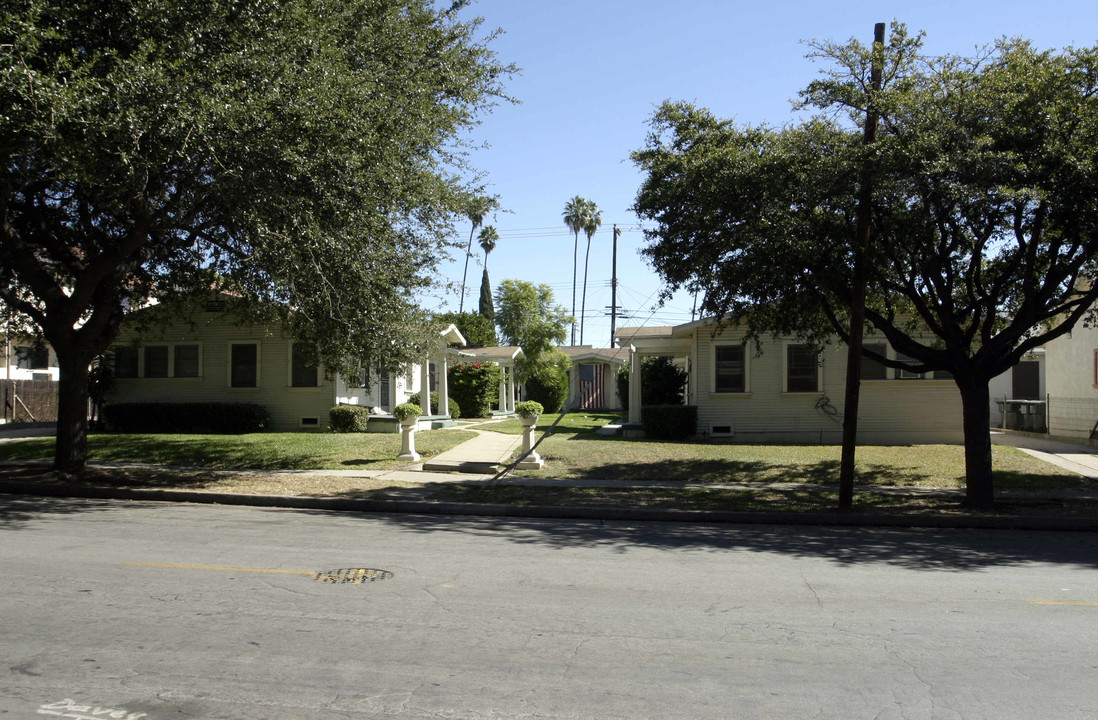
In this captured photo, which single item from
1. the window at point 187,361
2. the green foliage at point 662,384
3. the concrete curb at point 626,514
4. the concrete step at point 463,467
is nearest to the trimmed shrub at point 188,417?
the window at point 187,361

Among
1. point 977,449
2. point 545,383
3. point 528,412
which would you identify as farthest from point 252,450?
point 545,383

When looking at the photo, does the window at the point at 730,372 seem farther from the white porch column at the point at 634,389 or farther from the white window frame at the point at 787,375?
the white porch column at the point at 634,389

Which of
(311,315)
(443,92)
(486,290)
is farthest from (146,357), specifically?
(486,290)

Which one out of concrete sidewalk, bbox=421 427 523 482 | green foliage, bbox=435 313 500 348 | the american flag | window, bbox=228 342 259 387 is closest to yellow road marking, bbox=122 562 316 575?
concrete sidewalk, bbox=421 427 523 482

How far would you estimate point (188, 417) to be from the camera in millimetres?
23703

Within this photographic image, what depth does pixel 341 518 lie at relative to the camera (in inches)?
467

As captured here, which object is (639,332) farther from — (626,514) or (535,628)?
(535,628)

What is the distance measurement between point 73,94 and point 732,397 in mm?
17532

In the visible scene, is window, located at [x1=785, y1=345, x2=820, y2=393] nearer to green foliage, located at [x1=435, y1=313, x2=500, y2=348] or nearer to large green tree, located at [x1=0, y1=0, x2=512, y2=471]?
large green tree, located at [x1=0, y1=0, x2=512, y2=471]

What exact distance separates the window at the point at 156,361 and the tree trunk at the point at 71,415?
10.7 m

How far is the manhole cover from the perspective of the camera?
739cm

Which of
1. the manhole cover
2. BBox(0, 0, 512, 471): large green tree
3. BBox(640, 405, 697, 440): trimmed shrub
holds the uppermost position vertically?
BBox(0, 0, 512, 471): large green tree

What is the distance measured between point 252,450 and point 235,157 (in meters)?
9.62

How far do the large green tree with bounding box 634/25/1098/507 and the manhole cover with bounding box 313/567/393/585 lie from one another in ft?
25.7
